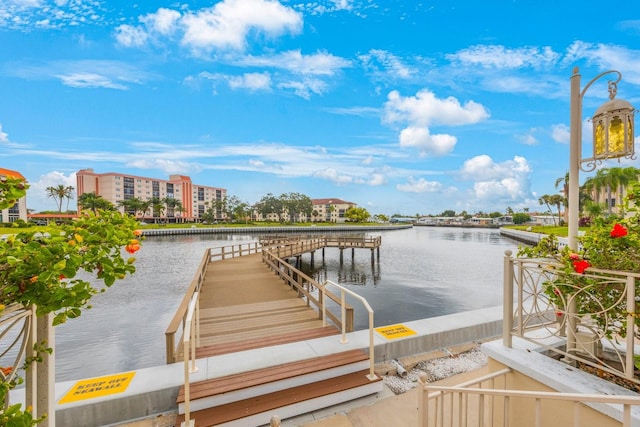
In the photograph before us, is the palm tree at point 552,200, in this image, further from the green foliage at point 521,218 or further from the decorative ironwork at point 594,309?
the decorative ironwork at point 594,309

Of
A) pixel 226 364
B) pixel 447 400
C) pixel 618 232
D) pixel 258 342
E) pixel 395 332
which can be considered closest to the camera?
pixel 618 232

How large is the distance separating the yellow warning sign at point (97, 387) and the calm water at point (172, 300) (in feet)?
12.9

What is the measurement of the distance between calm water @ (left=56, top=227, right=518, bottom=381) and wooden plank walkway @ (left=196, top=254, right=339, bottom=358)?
6.46 feet

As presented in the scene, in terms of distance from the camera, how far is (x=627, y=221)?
2.78 m

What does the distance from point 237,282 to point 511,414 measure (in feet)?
31.0

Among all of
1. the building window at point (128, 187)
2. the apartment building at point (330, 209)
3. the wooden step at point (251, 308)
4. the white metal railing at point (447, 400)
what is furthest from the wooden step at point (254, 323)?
the apartment building at point (330, 209)

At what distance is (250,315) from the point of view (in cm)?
743

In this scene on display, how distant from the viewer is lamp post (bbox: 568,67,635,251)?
2859 mm

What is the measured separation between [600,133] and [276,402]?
4.71 metres

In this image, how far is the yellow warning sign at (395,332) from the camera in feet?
16.9

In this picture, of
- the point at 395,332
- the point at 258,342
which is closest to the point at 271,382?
the point at 258,342

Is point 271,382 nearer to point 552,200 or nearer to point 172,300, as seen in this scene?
point 172,300

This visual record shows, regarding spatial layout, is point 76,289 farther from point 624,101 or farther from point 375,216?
point 375,216

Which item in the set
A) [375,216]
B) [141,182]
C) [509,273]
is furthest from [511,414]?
[375,216]
